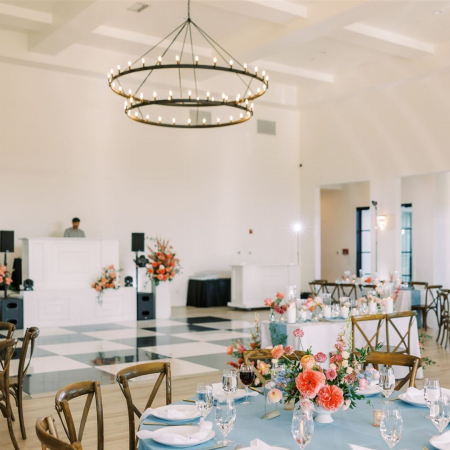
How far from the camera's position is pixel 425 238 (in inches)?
672

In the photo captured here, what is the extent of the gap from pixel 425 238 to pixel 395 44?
6011 millimetres

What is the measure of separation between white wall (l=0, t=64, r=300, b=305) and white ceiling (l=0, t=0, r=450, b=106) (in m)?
1.01

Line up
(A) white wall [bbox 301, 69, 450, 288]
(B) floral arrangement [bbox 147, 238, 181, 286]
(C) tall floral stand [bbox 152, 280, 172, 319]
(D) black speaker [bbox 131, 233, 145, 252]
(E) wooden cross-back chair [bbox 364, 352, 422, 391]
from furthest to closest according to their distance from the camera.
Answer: (A) white wall [bbox 301, 69, 450, 288], (D) black speaker [bbox 131, 233, 145, 252], (C) tall floral stand [bbox 152, 280, 172, 319], (B) floral arrangement [bbox 147, 238, 181, 286], (E) wooden cross-back chair [bbox 364, 352, 422, 391]

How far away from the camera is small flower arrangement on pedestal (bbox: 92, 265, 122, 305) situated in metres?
12.5

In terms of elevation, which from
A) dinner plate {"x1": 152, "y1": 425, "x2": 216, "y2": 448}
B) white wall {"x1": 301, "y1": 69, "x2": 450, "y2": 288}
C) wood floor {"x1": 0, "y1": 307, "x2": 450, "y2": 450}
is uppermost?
white wall {"x1": 301, "y1": 69, "x2": 450, "y2": 288}

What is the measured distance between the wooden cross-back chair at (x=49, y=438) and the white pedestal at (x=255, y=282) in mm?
12682

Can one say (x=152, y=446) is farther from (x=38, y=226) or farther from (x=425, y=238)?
(x=425, y=238)

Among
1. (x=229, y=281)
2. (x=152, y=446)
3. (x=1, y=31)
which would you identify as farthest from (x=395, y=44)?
(x=152, y=446)

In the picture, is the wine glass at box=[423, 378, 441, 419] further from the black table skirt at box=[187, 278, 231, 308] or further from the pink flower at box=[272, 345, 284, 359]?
the black table skirt at box=[187, 278, 231, 308]

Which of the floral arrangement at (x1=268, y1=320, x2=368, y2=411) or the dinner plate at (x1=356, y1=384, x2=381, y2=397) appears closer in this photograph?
the floral arrangement at (x1=268, y1=320, x2=368, y2=411)

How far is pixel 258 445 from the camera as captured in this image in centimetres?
254

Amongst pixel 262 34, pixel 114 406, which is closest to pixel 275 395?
pixel 114 406

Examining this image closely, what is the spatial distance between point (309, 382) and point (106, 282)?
10.1 meters

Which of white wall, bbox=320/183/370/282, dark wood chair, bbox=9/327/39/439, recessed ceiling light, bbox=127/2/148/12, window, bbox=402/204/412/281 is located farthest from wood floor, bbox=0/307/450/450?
white wall, bbox=320/183/370/282
